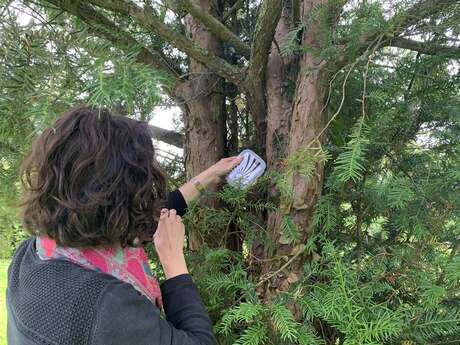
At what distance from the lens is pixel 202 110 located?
1442mm

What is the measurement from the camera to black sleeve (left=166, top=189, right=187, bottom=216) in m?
1.30

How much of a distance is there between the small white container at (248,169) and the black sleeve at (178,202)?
15 cm

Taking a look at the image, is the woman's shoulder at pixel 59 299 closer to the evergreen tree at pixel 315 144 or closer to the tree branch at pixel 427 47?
the evergreen tree at pixel 315 144

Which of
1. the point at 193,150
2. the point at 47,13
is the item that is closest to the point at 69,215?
the point at 47,13

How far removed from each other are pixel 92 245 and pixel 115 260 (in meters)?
0.07

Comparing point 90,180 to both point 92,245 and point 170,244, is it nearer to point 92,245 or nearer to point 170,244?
point 92,245

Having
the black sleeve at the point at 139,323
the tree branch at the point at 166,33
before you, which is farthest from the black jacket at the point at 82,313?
the tree branch at the point at 166,33

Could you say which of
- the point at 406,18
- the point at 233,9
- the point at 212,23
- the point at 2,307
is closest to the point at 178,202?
the point at 212,23

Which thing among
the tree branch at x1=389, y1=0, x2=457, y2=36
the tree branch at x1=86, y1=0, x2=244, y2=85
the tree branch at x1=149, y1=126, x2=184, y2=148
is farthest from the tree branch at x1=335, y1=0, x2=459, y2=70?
the tree branch at x1=149, y1=126, x2=184, y2=148

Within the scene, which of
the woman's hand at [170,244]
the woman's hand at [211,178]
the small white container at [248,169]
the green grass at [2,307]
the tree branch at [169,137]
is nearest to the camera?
the woman's hand at [170,244]

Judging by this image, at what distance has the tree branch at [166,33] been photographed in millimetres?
979

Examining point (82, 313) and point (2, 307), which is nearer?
point (82, 313)

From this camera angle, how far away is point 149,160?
3.01 feet

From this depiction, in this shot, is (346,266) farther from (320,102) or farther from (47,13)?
A: (47,13)
